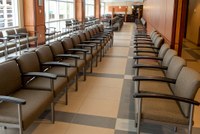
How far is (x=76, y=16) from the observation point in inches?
574

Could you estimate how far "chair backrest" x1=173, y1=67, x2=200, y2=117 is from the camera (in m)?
2.10

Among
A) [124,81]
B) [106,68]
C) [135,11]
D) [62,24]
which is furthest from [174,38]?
[135,11]

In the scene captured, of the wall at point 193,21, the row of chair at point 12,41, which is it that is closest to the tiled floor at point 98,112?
the row of chair at point 12,41

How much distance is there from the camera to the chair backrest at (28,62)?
277cm

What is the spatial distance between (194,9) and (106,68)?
6.70m

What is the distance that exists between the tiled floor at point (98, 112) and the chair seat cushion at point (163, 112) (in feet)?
1.67

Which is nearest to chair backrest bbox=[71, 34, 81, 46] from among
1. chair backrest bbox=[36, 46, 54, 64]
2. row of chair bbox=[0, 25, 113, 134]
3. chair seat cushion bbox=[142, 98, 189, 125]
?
row of chair bbox=[0, 25, 113, 134]

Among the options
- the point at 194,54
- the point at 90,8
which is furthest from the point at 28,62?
the point at 90,8

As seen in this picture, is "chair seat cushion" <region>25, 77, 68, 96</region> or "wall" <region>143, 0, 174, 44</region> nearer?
"chair seat cushion" <region>25, 77, 68, 96</region>

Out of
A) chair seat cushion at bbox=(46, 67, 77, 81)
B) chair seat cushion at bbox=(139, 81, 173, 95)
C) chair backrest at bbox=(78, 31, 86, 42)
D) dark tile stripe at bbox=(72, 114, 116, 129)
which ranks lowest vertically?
dark tile stripe at bbox=(72, 114, 116, 129)

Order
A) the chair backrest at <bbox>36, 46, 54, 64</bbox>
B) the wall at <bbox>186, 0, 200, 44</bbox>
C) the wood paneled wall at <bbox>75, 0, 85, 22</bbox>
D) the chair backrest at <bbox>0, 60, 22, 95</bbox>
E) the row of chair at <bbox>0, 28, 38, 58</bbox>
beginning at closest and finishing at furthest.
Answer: the chair backrest at <bbox>0, 60, 22, 95</bbox>
the chair backrest at <bbox>36, 46, 54, 64</bbox>
the row of chair at <bbox>0, 28, 38, 58</bbox>
the wall at <bbox>186, 0, 200, 44</bbox>
the wood paneled wall at <bbox>75, 0, 85, 22</bbox>

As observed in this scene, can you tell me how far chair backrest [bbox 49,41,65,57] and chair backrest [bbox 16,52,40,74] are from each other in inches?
26.0

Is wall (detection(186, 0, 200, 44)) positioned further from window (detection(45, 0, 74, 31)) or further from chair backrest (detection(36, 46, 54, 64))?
chair backrest (detection(36, 46, 54, 64))

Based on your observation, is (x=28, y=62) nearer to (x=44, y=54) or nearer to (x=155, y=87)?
(x=44, y=54)
